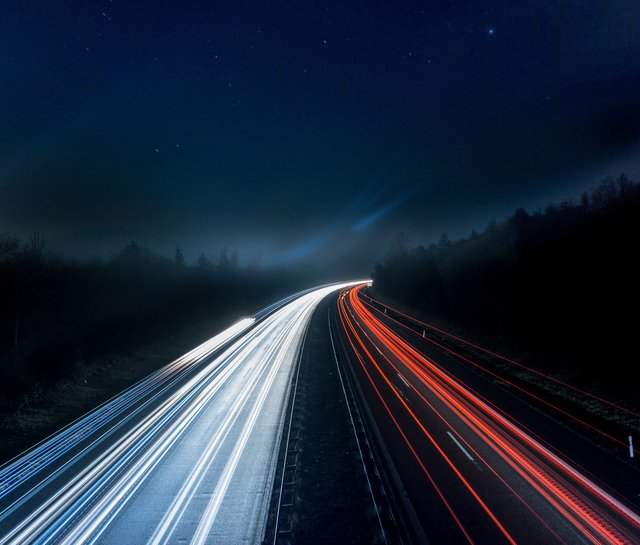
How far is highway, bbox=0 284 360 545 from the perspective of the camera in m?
9.03

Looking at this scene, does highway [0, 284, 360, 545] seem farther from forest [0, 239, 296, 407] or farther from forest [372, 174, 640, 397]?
forest [372, 174, 640, 397]

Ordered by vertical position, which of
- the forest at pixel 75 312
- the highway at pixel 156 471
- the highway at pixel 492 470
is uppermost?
the forest at pixel 75 312

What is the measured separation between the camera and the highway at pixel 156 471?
9031 millimetres

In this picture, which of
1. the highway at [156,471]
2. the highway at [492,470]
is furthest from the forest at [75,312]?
the highway at [492,470]

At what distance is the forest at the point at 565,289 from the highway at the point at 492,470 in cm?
603

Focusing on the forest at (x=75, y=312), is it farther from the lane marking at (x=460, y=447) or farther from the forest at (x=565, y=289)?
the forest at (x=565, y=289)

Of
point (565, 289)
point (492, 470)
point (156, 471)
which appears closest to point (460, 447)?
point (492, 470)

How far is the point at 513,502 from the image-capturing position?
9680 mm

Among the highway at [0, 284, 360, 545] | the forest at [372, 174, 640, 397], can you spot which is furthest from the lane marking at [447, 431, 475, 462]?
the forest at [372, 174, 640, 397]

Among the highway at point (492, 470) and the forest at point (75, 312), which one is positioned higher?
the forest at point (75, 312)

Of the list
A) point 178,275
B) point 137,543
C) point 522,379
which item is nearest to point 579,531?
point 137,543

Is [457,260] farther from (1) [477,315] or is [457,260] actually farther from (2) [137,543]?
(2) [137,543]

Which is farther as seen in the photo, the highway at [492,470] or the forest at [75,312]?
the forest at [75,312]

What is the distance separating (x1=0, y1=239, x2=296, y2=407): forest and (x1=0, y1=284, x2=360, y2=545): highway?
544cm
